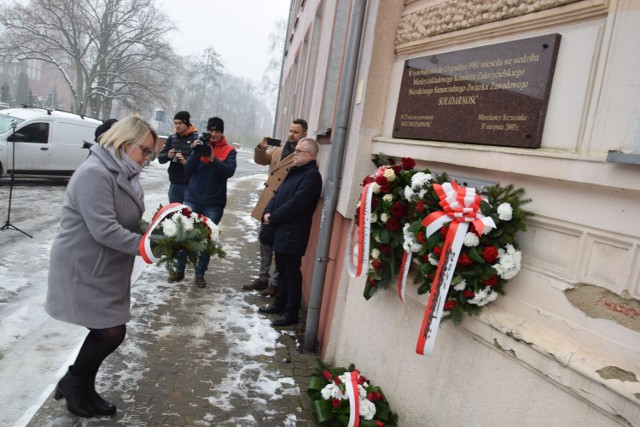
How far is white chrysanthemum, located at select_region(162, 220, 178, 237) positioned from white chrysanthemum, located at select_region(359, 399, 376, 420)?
60.8 inches

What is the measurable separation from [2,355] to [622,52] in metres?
4.17

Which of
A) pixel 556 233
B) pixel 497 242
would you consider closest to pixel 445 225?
pixel 497 242

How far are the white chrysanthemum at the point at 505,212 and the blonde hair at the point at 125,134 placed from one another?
200cm

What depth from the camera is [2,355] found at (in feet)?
11.8

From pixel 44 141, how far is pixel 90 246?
11518 mm

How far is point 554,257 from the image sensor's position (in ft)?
7.53

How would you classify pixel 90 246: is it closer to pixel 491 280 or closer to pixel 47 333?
pixel 47 333

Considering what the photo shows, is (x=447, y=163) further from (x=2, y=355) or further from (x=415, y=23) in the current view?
(x=2, y=355)

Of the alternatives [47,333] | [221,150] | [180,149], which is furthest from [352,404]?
[180,149]

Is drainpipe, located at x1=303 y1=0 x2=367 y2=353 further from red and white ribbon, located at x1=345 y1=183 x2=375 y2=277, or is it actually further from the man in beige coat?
the man in beige coat

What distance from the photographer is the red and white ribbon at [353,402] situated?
3.07m

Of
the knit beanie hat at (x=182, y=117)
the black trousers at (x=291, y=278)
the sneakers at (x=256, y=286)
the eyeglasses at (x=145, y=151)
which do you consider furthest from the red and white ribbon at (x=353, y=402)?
the knit beanie hat at (x=182, y=117)

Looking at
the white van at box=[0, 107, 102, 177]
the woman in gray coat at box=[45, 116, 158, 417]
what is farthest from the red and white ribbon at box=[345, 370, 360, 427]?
the white van at box=[0, 107, 102, 177]

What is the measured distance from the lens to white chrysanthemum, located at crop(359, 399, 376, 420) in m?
3.06
